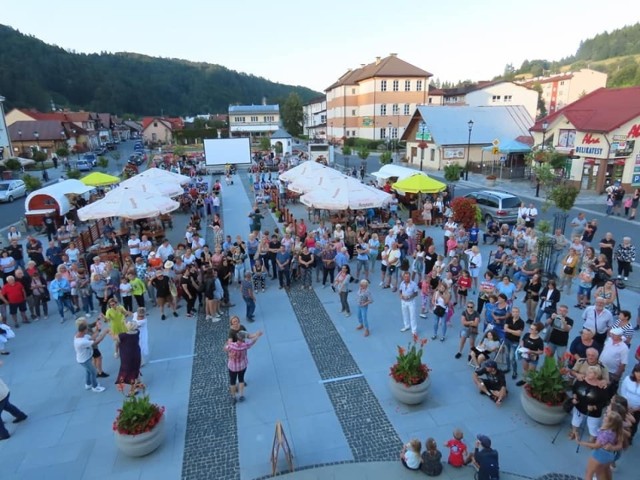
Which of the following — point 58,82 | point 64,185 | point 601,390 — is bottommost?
point 601,390

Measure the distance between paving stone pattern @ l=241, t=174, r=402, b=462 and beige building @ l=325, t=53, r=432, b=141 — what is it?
5320cm

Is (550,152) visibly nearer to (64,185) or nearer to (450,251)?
(450,251)

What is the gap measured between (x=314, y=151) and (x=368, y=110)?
2183 centimetres

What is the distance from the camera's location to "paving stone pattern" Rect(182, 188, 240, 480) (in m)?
6.05

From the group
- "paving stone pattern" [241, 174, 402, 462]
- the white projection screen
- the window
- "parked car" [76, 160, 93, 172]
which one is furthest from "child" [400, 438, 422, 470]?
"parked car" [76, 160, 93, 172]

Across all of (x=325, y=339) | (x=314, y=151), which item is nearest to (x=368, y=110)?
(x=314, y=151)

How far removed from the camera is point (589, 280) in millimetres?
10328

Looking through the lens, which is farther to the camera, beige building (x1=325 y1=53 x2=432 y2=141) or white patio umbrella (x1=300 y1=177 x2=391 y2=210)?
beige building (x1=325 y1=53 x2=432 y2=141)

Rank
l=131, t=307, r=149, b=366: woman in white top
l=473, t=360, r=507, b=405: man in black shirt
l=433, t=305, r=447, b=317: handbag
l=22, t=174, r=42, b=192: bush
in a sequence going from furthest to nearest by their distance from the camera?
l=22, t=174, r=42, b=192: bush
l=433, t=305, r=447, b=317: handbag
l=131, t=307, r=149, b=366: woman in white top
l=473, t=360, r=507, b=405: man in black shirt

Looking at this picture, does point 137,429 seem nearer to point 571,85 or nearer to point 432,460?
point 432,460

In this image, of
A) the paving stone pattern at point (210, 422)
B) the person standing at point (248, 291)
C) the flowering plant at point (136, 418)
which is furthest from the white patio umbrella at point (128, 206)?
the flowering plant at point (136, 418)

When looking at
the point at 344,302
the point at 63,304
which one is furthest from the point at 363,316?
the point at 63,304

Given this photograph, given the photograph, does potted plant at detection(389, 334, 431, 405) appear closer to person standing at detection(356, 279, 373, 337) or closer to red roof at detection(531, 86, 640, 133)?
person standing at detection(356, 279, 373, 337)

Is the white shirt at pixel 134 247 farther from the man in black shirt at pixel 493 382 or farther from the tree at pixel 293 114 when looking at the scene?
the tree at pixel 293 114
